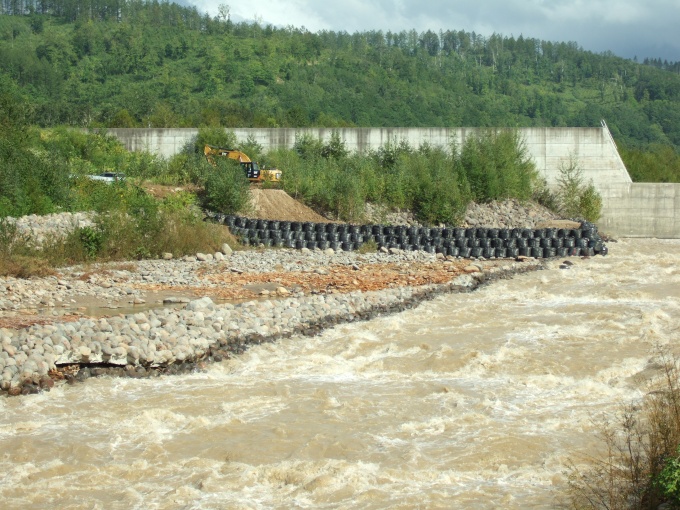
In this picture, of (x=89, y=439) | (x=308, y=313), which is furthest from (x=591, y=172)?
(x=89, y=439)

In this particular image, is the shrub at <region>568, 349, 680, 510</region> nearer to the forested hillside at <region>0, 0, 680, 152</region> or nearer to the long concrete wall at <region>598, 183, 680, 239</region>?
the long concrete wall at <region>598, 183, 680, 239</region>

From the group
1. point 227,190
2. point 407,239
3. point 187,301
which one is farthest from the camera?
point 227,190

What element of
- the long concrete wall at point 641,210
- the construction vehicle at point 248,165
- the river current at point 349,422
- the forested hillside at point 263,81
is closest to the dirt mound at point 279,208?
the construction vehicle at point 248,165

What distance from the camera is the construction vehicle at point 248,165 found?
33531 millimetres

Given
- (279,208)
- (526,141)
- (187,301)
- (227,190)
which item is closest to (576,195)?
(526,141)

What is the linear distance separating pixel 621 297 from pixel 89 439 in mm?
12918

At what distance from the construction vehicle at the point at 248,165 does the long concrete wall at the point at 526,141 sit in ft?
6.97

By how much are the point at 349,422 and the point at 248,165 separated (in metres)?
24.4

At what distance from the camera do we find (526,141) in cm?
3781

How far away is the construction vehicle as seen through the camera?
33.5 metres

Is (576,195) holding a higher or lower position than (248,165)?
lower

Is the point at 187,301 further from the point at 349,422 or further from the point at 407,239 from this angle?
the point at 407,239

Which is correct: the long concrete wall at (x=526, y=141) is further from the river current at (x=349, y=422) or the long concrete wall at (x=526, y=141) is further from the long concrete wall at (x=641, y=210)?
the river current at (x=349, y=422)

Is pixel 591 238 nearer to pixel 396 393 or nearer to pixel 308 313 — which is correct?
pixel 308 313
